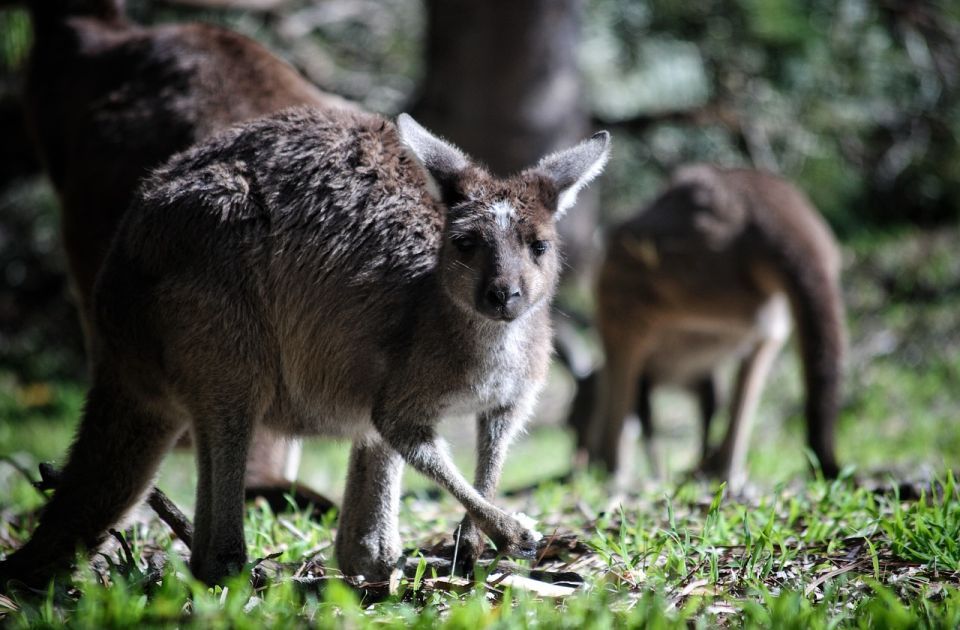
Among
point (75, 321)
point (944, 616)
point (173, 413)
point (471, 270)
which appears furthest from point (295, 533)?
point (75, 321)

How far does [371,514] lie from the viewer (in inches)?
140

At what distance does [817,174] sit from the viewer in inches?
362

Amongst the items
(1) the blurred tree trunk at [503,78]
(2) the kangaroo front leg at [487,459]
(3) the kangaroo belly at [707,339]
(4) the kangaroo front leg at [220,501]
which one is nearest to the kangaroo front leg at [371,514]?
(2) the kangaroo front leg at [487,459]

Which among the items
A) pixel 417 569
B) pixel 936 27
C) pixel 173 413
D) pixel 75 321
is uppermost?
pixel 936 27

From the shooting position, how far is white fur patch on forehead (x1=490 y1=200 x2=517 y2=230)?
11.2 ft

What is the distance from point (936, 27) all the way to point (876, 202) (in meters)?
1.93

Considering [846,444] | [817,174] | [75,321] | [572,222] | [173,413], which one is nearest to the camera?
[173,413]

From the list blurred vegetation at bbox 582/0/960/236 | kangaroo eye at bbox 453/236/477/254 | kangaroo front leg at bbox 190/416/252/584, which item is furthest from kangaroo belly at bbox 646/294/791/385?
kangaroo front leg at bbox 190/416/252/584

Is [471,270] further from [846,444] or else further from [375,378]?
[846,444]

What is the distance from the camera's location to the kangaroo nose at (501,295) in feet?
10.7

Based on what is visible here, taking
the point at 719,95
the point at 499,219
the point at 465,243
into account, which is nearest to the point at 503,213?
the point at 499,219

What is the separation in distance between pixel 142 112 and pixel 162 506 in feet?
6.47

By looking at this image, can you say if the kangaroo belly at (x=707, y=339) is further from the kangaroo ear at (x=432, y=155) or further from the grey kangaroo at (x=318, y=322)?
the kangaroo ear at (x=432, y=155)

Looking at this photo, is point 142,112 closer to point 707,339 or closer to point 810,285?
point 810,285
